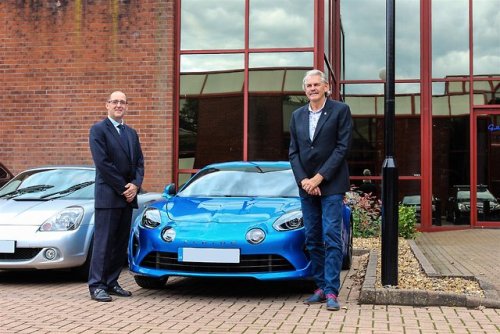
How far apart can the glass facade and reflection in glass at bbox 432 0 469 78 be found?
0.08 ft

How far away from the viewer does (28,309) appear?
5.22 metres

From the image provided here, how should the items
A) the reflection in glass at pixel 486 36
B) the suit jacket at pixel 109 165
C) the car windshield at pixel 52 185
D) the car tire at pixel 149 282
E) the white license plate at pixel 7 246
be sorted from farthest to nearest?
the reflection in glass at pixel 486 36
the car windshield at pixel 52 185
the white license plate at pixel 7 246
the car tire at pixel 149 282
the suit jacket at pixel 109 165

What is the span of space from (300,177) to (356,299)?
1.24 m

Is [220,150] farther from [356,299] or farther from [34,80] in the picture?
[356,299]

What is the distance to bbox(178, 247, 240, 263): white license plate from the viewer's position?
5.30 metres

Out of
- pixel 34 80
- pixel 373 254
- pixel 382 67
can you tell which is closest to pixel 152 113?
→ pixel 34 80

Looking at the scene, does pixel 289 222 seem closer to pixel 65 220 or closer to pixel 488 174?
pixel 65 220

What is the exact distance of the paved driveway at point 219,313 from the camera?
450cm

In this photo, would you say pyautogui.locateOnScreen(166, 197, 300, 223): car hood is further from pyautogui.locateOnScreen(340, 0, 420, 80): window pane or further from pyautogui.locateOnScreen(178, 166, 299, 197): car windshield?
pyautogui.locateOnScreen(340, 0, 420, 80): window pane

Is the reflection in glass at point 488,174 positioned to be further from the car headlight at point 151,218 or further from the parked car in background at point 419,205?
the car headlight at point 151,218

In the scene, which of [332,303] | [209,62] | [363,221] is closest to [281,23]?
[209,62]

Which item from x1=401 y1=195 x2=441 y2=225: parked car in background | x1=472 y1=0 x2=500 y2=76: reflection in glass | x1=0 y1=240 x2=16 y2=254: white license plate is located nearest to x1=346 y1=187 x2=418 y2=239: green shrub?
x1=401 y1=195 x2=441 y2=225: parked car in background

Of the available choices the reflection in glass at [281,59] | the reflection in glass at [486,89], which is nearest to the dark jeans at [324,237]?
the reflection in glass at [281,59]

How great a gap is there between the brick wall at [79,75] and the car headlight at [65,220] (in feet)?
16.3
